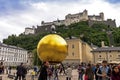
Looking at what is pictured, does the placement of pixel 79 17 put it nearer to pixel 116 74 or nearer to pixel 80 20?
pixel 80 20

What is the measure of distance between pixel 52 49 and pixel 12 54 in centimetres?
12190

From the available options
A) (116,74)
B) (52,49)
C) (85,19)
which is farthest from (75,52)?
(116,74)

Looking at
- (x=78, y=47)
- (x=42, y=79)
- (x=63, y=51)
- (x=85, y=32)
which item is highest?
(x=85, y=32)

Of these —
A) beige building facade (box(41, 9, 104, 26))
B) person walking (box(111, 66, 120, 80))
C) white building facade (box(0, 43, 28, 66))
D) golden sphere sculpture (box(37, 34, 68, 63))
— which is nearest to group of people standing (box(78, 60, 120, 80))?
person walking (box(111, 66, 120, 80))

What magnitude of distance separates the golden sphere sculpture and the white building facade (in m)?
108

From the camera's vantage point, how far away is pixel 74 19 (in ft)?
511

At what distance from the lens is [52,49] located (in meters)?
14.0

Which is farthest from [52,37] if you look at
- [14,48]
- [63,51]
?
[14,48]

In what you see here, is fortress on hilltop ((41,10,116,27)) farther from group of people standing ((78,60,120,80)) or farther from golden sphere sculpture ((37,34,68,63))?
golden sphere sculpture ((37,34,68,63))

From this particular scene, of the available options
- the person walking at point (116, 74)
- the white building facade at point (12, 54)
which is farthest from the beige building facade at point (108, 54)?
the person walking at point (116, 74)

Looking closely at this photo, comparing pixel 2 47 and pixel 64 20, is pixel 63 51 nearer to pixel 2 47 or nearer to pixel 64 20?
pixel 2 47

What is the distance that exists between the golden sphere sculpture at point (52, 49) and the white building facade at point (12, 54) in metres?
108

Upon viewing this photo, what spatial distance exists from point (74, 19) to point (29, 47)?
32.9m

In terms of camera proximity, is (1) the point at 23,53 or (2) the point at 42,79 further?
(1) the point at 23,53
